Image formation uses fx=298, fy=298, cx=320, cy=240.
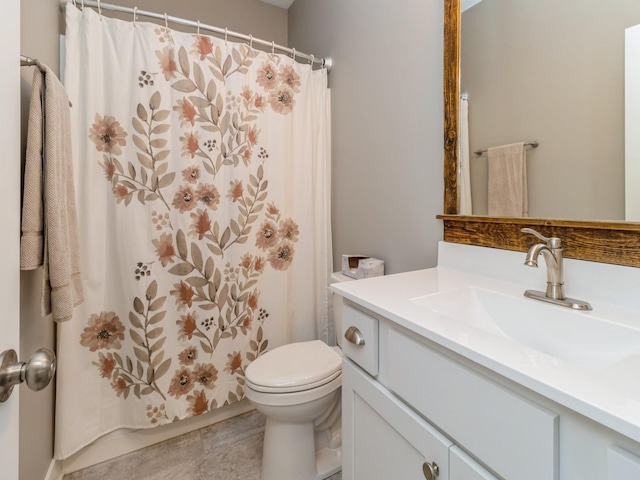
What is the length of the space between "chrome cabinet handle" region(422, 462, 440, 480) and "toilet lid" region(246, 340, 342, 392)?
64 centimetres

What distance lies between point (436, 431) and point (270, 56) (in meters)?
1.83

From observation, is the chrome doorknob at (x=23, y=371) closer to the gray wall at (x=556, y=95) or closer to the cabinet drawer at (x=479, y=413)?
the cabinet drawer at (x=479, y=413)

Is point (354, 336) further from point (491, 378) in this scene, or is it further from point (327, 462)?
point (327, 462)

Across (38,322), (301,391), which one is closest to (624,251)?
(301,391)

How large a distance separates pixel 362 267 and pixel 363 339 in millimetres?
704

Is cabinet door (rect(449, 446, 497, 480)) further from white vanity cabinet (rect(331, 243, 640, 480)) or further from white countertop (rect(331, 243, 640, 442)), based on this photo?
white countertop (rect(331, 243, 640, 442))

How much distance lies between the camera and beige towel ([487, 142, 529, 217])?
2.98 ft

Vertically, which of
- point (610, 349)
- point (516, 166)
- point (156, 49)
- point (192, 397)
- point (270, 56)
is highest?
point (270, 56)

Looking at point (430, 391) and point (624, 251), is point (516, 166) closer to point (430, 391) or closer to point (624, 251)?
point (624, 251)

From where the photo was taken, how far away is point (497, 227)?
97cm

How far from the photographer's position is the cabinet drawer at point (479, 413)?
43cm

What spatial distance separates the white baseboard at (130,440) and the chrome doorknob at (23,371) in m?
1.26

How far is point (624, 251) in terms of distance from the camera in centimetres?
70

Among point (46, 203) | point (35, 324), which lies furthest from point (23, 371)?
point (35, 324)
